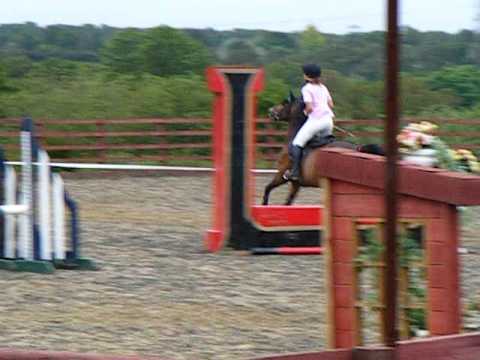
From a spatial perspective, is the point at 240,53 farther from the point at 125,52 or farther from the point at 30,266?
the point at 30,266

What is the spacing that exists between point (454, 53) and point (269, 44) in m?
10.8

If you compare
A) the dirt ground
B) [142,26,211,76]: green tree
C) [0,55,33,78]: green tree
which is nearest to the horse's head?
the dirt ground

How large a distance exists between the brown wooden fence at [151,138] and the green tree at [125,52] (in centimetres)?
1358

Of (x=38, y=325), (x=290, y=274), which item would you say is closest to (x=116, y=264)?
(x=290, y=274)

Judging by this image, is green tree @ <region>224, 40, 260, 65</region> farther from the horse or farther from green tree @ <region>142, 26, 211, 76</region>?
the horse

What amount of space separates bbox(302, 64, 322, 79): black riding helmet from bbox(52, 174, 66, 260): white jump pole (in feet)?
13.7

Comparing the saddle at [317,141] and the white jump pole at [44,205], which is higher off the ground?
the saddle at [317,141]

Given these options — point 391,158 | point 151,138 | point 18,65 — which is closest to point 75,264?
point 391,158

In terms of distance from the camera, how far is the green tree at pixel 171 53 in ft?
133

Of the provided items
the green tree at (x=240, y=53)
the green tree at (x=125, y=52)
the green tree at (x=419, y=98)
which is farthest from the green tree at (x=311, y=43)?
the green tree at (x=419, y=98)

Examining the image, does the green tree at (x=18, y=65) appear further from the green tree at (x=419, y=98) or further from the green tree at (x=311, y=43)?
the green tree at (x=419, y=98)

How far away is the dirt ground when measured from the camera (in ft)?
28.5

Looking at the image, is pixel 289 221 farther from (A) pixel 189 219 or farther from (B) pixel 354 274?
(B) pixel 354 274

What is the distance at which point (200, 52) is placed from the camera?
137 ft
